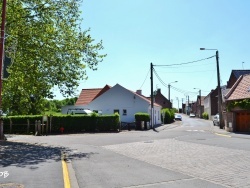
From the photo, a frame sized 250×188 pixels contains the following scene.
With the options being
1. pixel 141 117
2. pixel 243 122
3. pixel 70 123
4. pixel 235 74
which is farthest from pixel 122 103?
pixel 235 74

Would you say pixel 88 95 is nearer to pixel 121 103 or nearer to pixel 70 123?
pixel 121 103

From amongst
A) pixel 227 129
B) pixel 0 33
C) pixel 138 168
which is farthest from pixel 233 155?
pixel 227 129

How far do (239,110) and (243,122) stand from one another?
1.28 m

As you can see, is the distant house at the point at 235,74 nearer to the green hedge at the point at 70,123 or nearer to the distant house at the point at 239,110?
the distant house at the point at 239,110

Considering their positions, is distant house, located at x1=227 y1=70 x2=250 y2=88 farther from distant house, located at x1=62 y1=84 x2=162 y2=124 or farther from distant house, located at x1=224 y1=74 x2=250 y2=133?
distant house, located at x1=224 y1=74 x2=250 y2=133

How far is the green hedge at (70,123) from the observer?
35.9 metres

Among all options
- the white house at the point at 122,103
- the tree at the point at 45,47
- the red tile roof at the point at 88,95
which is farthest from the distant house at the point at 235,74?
the tree at the point at 45,47

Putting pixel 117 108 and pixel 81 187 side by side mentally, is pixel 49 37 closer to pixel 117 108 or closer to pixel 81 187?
pixel 81 187

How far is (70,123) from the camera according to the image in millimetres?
36438

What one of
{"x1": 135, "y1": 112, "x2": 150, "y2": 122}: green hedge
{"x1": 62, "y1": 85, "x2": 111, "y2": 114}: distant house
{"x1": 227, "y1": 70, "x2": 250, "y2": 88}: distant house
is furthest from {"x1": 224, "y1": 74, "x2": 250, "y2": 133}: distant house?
{"x1": 62, "y1": 85, "x2": 111, "y2": 114}: distant house

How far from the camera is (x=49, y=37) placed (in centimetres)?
2003

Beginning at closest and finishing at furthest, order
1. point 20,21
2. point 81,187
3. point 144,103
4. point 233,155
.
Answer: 1. point 81,187
2. point 233,155
3. point 20,21
4. point 144,103

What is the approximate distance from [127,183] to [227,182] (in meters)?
2.71

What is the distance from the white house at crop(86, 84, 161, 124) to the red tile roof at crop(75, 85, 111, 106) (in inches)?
167
